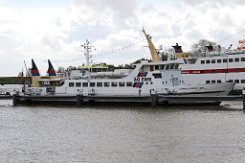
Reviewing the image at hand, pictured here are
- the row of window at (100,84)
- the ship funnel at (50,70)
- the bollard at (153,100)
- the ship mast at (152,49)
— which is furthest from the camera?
the ship funnel at (50,70)

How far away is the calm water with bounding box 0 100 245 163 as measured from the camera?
23.2 m

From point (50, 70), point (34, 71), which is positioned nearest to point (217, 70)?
point (50, 70)

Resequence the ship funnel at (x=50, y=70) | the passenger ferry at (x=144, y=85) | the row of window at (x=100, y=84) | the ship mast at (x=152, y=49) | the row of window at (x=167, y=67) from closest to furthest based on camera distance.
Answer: the passenger ferry at (x=144, y=85), the row of window at (x=167, y=67), the row of window at (x=100, y=84), the ship mast at (x=152, y=49), the ship funnel at (x=50, y=70)

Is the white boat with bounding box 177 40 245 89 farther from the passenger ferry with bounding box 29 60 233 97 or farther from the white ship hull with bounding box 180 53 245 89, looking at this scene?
the passenger ferry with bounding box 29 60 233 97

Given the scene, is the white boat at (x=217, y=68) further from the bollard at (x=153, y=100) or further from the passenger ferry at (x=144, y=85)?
the bollard at (x=153, y=100)

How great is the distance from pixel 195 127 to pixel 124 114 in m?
10.8

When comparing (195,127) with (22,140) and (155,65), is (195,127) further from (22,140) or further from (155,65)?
(155,65)

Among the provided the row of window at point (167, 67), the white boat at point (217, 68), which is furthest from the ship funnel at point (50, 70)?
the white boat at point (217, 68)

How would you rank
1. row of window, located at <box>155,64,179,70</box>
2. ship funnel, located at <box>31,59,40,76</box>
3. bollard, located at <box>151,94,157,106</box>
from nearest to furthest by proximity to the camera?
bollard, located at <box>151,94,157,106</box> → row of window, located at <box>155,64,179,70</box> → ship funnel, located at <box>31,59,40,76</box>

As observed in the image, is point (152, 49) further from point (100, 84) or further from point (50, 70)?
point (50, 70)

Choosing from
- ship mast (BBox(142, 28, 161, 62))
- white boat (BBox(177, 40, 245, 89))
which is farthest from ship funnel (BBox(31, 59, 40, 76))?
white boat (BBox(177, 40, 245, 89))

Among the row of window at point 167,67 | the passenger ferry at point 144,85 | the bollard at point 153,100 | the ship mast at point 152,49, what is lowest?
the bollard at point 153,100

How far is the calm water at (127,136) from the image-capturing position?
913 inches

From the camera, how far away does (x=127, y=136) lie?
28953 millimetres
